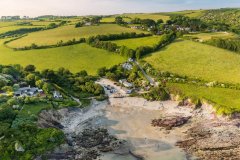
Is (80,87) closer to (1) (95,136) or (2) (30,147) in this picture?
(1) (95,136)

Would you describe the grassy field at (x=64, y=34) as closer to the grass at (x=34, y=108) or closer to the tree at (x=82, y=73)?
the tree at (x=82, y=73)

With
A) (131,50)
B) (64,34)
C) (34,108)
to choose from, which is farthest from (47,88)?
(64,34)

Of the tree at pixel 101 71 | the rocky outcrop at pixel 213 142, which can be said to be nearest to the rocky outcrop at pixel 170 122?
the rocky outcrop at pixel 213 142

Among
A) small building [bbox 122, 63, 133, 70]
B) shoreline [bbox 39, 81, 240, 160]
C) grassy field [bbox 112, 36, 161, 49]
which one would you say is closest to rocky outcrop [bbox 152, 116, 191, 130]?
shoreline [bbox 39, 81, 240, 160]

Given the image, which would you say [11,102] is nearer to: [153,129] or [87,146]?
[87,146]

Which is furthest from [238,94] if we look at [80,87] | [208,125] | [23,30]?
[23,30]

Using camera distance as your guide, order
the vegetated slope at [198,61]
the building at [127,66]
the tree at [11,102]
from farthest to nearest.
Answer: the building at [127,66] → the vegetated slope at [198,61] → the tree at [11,102]
